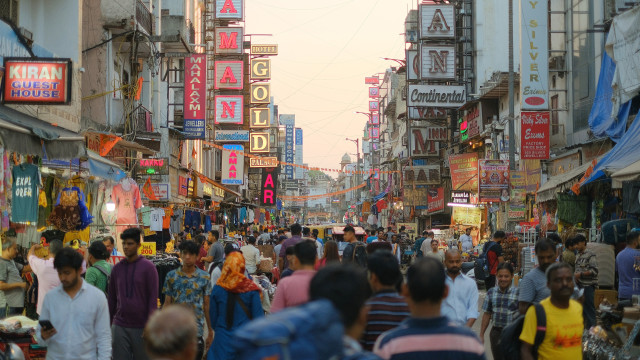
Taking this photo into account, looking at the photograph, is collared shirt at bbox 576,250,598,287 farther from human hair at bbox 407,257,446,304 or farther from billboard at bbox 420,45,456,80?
billboard at bbox 420,45,456,80

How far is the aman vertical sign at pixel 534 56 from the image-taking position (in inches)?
1026

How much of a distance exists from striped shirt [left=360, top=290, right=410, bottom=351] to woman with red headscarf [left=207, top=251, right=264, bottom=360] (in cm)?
248

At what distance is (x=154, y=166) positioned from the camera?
24.2 meters

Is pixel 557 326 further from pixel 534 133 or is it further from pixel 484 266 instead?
pixel 534 133

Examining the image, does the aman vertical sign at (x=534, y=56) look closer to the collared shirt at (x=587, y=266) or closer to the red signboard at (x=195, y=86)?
the red signboard at (x=195, y=86)

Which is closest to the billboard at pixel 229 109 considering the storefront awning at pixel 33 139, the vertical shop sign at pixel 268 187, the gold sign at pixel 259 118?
the gold sign at pixel 259 118

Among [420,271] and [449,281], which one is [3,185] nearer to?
[449,281]

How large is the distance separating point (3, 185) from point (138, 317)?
4812 mm

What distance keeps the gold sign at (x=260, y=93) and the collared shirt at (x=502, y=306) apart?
48.3 metres

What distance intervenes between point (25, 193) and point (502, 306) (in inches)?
304

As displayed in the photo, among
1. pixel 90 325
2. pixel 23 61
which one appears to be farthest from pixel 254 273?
pixel 90 325

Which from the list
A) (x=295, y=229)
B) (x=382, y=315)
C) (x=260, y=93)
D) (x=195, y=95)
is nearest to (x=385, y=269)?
→ (x=382, y=315)

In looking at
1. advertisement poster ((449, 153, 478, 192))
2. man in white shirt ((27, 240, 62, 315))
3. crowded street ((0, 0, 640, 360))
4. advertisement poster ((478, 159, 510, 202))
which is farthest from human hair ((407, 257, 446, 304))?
advertisement poster ((449, 153, 478, 192))

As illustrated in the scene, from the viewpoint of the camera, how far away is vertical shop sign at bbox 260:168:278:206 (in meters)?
66.8
